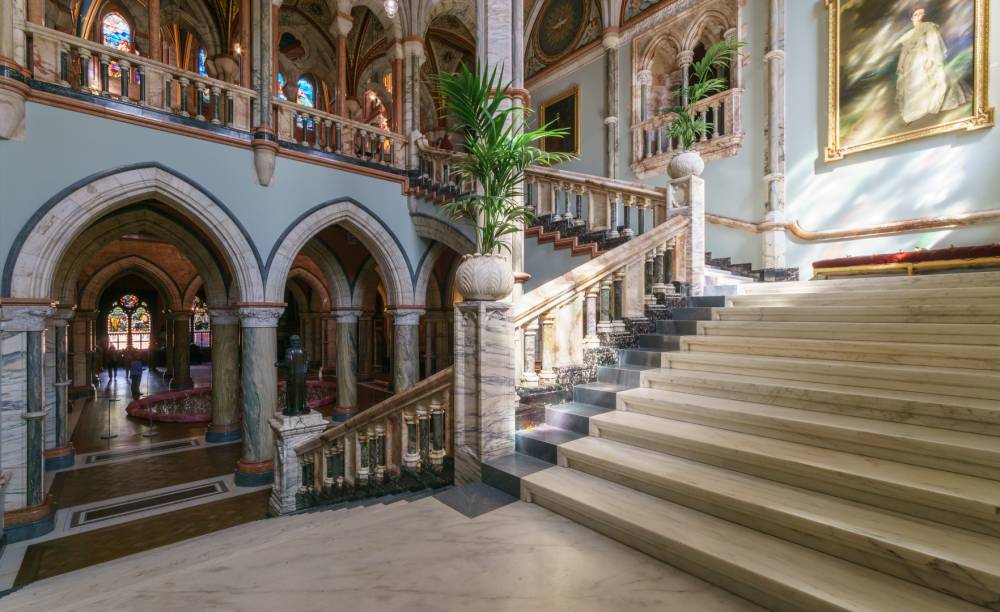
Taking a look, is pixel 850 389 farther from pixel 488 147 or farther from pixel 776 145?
pixel 776 145

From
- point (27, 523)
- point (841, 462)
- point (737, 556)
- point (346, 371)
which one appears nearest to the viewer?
point (737, 556)

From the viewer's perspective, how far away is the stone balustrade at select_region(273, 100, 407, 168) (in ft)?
24.1

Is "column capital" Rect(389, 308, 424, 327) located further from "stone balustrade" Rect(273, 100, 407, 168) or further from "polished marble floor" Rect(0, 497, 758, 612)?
"polished marble floor" Rect(0, 497, 758, 612)

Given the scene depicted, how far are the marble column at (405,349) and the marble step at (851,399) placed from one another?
6460 mm

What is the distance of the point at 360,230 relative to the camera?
8.33 meters

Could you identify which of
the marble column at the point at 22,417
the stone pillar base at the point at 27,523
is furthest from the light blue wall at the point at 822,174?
the stone pillar base at the point at 27,523

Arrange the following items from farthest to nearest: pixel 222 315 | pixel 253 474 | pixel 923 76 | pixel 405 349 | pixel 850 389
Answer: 1. pixel 405 349
2. pixel 222 315
3. pixel 253 474
4. pixel 923 76
5. pixel 850 389

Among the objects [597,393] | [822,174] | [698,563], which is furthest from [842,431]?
[822,174]

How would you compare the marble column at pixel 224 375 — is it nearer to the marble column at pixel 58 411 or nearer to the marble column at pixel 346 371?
the marble column at pixel 58 411

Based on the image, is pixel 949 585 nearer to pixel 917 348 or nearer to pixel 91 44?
pixel 917 348

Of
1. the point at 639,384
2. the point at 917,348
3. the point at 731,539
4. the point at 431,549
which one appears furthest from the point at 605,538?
the point at 917,348

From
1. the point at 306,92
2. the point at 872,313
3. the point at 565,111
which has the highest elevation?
the point at 306,92

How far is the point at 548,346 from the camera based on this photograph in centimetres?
344

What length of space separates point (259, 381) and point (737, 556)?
269 inches
